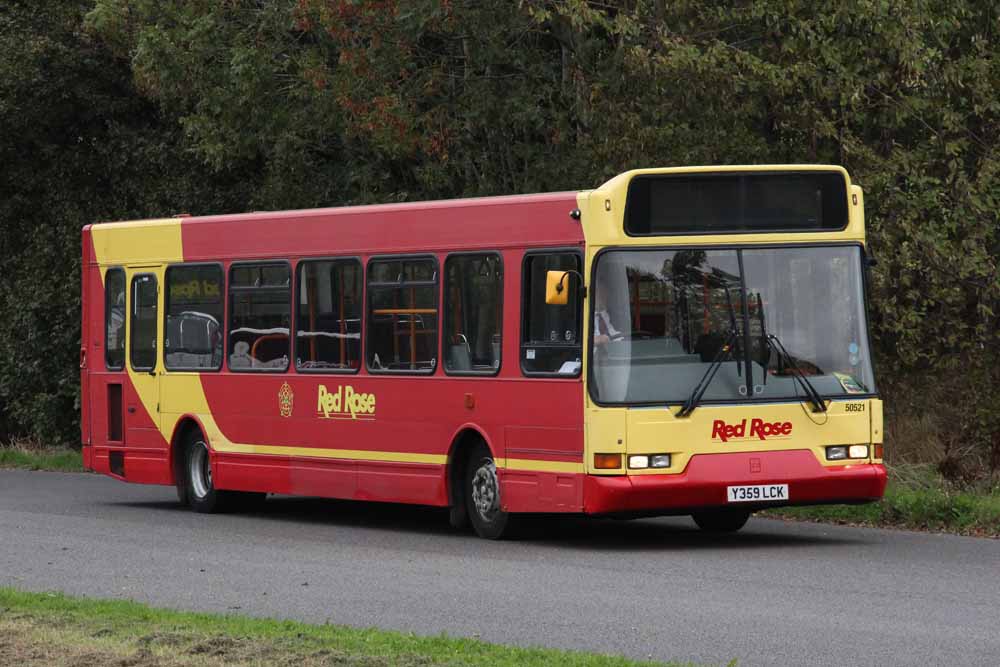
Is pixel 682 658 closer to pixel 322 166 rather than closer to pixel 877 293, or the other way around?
pixel 877 293

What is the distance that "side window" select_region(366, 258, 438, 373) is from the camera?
1795cm

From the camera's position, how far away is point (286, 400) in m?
19.8

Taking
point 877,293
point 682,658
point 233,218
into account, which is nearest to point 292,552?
point 233,218

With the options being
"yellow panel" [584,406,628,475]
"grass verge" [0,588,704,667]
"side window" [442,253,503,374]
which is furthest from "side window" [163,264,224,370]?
"grass verge" [0,588,704,667]

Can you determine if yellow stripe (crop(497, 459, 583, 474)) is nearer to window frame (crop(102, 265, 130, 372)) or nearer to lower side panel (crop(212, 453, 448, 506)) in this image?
lower side panel (crop(212, 453, 448, 506))

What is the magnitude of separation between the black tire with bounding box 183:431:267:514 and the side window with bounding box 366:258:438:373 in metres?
3.17

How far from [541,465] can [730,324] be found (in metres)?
1.82

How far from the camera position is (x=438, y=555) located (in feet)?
52.8

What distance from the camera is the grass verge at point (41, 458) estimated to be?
29344mm

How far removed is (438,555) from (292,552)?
1229mm

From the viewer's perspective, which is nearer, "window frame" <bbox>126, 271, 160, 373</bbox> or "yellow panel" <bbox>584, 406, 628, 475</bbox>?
"yellow panel" <bbox>584, 406, 628, 475</bbox>

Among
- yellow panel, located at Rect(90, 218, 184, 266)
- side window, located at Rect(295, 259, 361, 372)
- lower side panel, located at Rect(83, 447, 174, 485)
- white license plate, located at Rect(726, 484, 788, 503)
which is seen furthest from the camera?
lower side panel, located at Rect(83, 447, 174, 485)

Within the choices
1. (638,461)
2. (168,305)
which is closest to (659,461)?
(638,461)

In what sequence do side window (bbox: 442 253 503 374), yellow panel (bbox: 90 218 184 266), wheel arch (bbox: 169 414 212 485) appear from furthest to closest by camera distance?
yellow panel (bbox: 90 218 184 266) < wheel arch (bbox: 169 414 212 485) < side window (bbox: 442 253 503 374)
